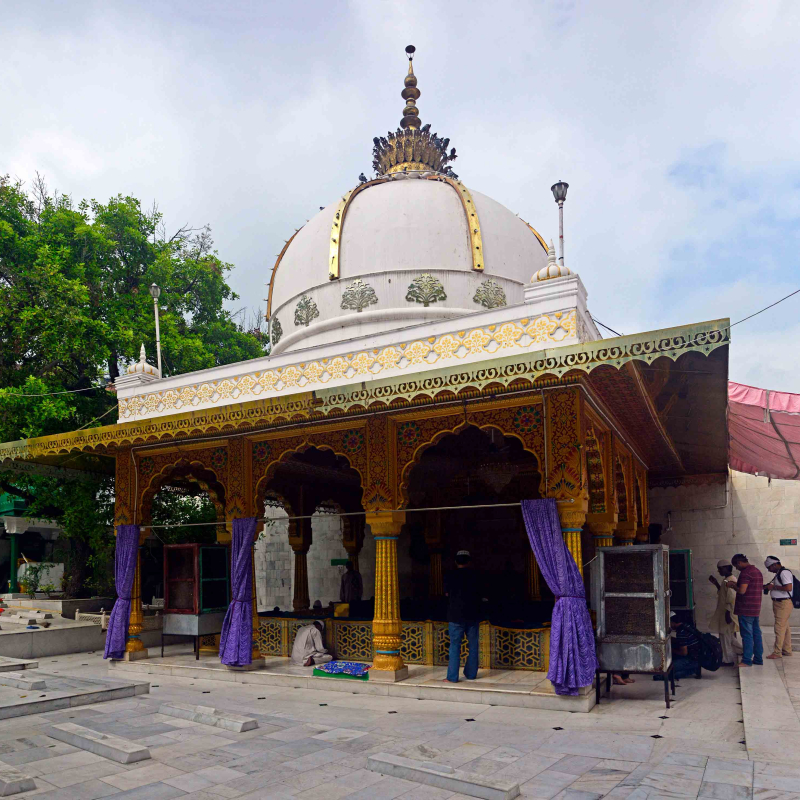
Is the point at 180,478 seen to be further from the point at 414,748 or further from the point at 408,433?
the point at 414,748

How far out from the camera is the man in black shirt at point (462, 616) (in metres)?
8.08

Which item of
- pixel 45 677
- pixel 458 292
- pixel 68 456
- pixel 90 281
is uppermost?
pixel 90 281

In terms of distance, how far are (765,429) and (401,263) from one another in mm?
6274

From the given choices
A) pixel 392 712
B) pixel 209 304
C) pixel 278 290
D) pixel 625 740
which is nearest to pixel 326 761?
pixel 392 712

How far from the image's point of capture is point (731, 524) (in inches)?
550

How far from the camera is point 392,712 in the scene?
23.9 feet

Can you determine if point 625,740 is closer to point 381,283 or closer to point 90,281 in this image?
point 381,283

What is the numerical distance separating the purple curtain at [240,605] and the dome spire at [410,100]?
33.8ft

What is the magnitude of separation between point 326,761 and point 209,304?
16.6 metres

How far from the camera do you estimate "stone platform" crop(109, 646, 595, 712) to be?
7.31 meters

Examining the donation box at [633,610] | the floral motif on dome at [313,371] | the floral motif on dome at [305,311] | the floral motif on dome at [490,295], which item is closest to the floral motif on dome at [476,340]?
the floral motif on dome at [313,371]

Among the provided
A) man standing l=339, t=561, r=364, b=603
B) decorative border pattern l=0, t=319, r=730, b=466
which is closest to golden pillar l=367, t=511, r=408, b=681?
decorative border pattern l=0, t=319, r=730, b=466

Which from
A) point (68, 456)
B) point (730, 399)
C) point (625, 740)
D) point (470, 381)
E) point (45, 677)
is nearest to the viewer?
point (625, 740)

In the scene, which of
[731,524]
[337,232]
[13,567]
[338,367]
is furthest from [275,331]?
[13,567]
